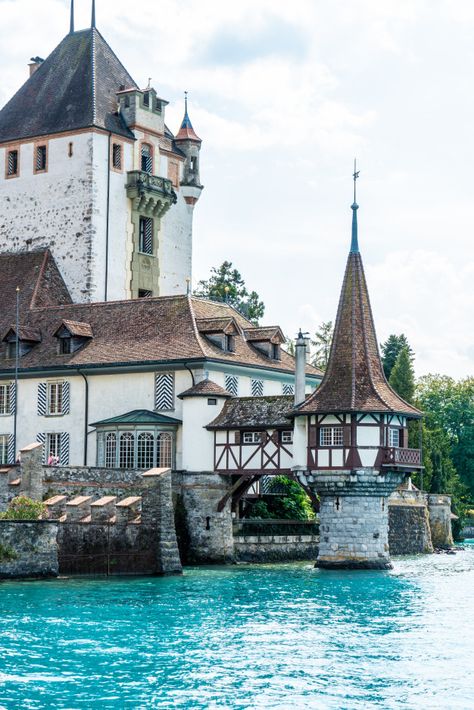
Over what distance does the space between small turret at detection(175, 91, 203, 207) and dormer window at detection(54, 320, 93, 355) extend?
1606 cm

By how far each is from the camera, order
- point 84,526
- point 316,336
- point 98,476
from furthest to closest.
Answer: point 316,336
point 98,476
point 84,526

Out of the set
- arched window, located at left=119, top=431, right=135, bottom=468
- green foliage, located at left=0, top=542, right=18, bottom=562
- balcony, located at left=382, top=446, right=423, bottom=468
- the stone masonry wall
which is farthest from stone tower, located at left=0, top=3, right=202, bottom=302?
green foliage, located at left=0, top=542, right=18, bottom=562

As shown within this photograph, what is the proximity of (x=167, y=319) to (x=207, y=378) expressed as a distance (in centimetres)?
437

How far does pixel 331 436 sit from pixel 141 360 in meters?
9.16

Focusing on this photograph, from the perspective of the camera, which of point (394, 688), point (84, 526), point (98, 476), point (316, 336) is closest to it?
point (394, 688)

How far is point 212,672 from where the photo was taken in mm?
32281

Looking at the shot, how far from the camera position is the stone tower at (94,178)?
72625mm

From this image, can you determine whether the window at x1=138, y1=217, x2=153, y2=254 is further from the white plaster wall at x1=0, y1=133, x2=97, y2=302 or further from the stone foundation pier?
the stone foundation pier

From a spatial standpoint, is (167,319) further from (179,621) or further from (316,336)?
(316,336)

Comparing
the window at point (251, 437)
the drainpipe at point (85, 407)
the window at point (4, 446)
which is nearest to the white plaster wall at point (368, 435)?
the window at point (251, 437)

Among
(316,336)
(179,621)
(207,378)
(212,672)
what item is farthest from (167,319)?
(316,336)

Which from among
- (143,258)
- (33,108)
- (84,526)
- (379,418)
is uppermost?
(33,108)

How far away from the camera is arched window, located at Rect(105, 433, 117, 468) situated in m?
61.6

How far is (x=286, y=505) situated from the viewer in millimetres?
66125
